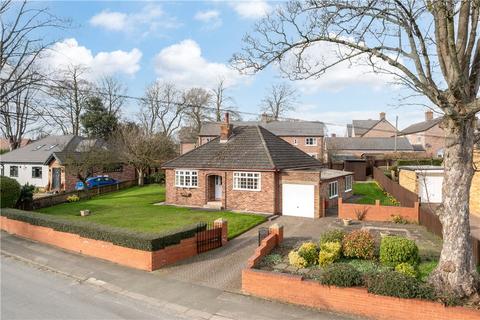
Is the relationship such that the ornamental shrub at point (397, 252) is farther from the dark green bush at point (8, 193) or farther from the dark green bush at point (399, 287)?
the dark green bush at point (8, 193)

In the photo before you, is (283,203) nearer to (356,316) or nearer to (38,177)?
(356,316)

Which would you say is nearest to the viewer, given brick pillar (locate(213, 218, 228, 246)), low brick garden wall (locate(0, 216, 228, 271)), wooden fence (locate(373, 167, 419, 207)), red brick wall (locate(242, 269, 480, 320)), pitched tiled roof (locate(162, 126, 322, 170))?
red brick wall (locate(242, 269, 480, 320))

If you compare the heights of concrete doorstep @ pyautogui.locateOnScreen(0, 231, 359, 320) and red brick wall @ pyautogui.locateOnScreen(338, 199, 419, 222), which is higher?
red brick wall @ pyautogui.locateOnScreen(338, 199, 419, 222)

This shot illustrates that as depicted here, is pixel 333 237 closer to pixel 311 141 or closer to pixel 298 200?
pixel 298 200

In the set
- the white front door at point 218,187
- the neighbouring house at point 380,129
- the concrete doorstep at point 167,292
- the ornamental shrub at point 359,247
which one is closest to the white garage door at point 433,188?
the white front door at point 218,187

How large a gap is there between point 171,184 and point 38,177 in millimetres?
18973

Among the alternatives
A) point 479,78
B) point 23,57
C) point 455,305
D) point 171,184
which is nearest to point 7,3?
point 23,57

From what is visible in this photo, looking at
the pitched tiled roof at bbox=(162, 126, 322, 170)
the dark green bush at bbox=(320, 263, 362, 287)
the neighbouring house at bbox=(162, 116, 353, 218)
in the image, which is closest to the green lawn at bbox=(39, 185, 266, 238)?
the neighbouring house at bbox=(162, 116, 353, 218)

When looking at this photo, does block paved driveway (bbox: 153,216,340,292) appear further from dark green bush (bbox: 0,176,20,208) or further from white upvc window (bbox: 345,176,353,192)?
dark green bush (bbox: 0,176,20,208)

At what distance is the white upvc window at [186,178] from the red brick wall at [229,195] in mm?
290

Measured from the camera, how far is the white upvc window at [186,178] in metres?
26.3

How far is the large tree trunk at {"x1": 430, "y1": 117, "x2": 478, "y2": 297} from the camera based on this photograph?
9.39 m

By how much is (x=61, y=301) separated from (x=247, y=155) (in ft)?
52.2

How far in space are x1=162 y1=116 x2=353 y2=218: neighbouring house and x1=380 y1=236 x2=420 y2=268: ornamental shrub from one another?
981 centimetres
